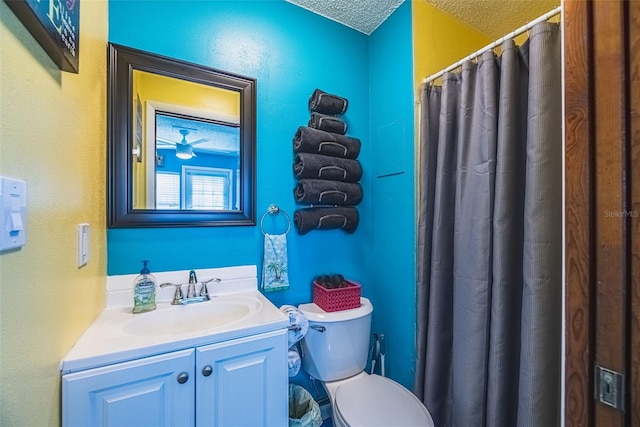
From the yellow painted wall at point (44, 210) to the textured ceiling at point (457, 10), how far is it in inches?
46.2

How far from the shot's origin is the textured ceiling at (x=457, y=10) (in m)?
1.53

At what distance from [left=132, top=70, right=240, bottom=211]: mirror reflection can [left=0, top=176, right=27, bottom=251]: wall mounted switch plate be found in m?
0.70

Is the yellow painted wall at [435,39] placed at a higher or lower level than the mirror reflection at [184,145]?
higher

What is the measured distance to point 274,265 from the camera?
141 cm

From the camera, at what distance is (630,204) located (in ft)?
1.62

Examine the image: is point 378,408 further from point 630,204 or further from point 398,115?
point 398,115

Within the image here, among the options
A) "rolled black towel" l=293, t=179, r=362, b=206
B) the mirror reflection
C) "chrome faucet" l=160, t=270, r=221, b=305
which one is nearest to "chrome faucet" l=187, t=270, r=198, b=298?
"chrome faucet" l=160, t=270, r=221, b=305

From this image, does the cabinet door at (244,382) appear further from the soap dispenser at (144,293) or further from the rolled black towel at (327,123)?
the rolled black towel at (327,123)

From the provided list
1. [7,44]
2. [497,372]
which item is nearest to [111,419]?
[7,44]

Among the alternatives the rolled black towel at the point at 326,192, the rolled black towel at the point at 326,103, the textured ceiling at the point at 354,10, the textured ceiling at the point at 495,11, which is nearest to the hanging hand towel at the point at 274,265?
the rolled black towel at the point at 326,192

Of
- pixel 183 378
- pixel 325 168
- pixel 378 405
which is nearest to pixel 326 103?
pixel 325 168

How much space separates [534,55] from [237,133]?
128 cm

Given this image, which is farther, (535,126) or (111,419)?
(535,126)

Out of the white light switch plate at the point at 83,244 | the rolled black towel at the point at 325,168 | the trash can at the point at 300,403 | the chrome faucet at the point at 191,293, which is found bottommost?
the trash can at the point at 300,403
